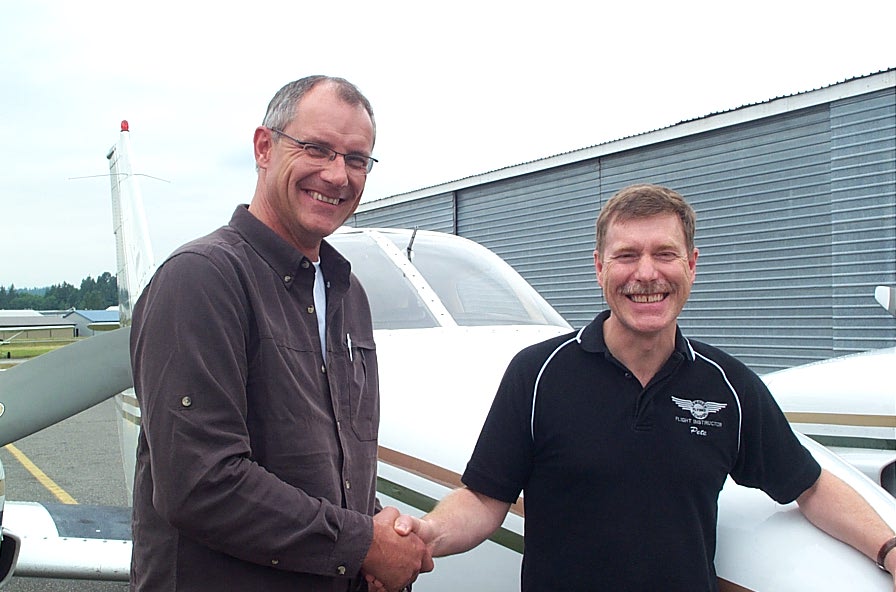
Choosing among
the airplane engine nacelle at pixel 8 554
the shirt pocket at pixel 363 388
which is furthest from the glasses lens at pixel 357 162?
the airplane engine nacelle at pixel 8 554

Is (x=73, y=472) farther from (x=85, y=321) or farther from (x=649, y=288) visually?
(x=85, y=321)

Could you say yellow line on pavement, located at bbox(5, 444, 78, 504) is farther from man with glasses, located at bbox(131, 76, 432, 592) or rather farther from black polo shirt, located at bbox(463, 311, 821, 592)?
black polo shirt, located at bbox(463, 311, 821, 592)

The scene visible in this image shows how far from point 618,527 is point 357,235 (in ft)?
8.92

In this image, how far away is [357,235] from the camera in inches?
171

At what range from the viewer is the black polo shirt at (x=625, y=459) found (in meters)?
1.96

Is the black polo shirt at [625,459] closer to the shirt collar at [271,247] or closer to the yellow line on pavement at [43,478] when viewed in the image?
the shirt collar at [271,247]

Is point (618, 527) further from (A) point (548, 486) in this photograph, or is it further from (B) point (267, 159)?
(B) point (267, 159)

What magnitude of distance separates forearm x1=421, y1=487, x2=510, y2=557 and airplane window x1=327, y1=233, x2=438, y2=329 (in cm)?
155

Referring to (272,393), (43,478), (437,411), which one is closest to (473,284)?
(437,411)

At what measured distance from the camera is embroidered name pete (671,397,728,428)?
2.03 metres

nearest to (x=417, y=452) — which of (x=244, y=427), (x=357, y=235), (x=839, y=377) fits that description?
(x=244, y=427)

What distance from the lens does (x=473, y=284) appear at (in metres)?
4.11

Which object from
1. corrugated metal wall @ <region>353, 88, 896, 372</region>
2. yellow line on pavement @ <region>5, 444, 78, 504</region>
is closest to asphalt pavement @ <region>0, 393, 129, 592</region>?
yellow line on pavement @ <region>5, 444, 78, 504</region>

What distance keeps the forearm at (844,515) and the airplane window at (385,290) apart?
1946 mm
